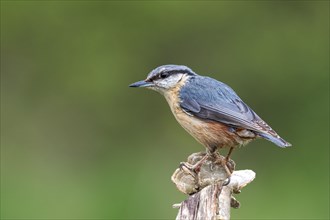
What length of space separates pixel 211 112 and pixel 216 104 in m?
0.06

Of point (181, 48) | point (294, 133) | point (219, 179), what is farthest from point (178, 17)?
point (219, 179)

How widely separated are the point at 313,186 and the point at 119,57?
2.58 metres

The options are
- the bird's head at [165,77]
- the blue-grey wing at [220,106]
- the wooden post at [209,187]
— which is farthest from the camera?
the bird's head at [165,77]

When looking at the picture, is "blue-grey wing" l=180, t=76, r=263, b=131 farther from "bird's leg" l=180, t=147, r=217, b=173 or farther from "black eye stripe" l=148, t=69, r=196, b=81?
"bird's leg" l=180, t=147, r=217, b=173

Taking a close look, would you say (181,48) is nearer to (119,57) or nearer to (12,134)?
(119,57)

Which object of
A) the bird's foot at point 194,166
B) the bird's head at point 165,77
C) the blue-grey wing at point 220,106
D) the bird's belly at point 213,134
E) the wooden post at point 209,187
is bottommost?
the wooden post at point 209,187

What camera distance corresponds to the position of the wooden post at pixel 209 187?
3.77 metres

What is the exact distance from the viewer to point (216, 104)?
4.82 meters

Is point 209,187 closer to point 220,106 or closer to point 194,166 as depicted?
point 194,166

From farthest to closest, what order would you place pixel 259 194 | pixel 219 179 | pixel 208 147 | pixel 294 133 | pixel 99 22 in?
pixel 99 22
pixel 294 133
pixel 259 194
pixel 208 147
pixel 219 179

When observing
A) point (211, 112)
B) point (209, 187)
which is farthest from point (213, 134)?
point (209, 187)

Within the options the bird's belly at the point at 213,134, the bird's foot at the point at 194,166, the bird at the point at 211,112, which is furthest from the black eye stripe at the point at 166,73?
the bird's foot at the point at 194,166

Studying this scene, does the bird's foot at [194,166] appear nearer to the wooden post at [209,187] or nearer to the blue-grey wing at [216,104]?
the wooden post at [209,187]

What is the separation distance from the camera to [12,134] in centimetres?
856
